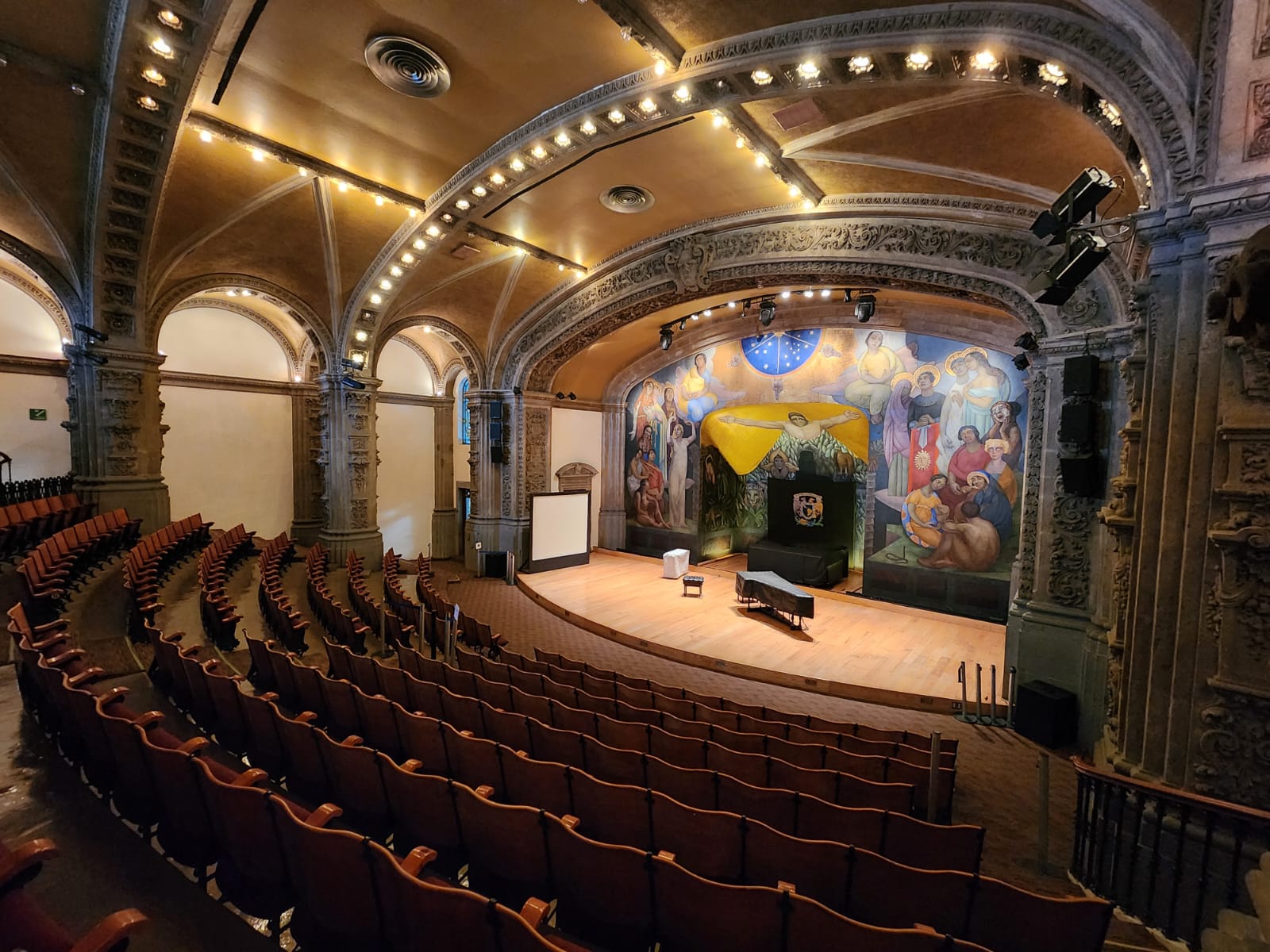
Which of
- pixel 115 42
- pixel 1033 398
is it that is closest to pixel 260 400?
pixel 115 42

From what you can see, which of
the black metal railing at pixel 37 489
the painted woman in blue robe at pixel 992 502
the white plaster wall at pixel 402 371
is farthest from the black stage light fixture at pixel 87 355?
the painted woman in blue robe at pixel 992 502

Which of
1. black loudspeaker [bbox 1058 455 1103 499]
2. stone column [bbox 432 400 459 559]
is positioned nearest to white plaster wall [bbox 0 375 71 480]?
stone column [bbox 432 400 459 559]

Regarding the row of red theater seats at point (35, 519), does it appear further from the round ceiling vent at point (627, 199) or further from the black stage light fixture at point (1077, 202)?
the black stage light fixture at point (1077, 202)

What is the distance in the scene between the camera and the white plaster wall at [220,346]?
37.6 ft

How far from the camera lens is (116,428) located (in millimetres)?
8664

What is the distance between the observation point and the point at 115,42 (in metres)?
4.86

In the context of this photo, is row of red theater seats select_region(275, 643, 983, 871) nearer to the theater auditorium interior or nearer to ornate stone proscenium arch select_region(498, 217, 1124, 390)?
the theater auditorium interior

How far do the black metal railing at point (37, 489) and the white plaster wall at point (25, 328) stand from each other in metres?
1.36

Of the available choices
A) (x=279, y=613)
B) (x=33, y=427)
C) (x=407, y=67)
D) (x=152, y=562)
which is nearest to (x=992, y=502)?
(x=407, y=67)

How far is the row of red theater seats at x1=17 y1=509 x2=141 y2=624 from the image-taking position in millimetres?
4910

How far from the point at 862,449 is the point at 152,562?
40.2 ft

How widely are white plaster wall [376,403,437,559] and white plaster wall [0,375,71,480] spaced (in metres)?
5.80

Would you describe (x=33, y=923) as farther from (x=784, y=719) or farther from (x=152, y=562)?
(x=152, y=562)

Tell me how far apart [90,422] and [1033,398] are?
13.3 meters
